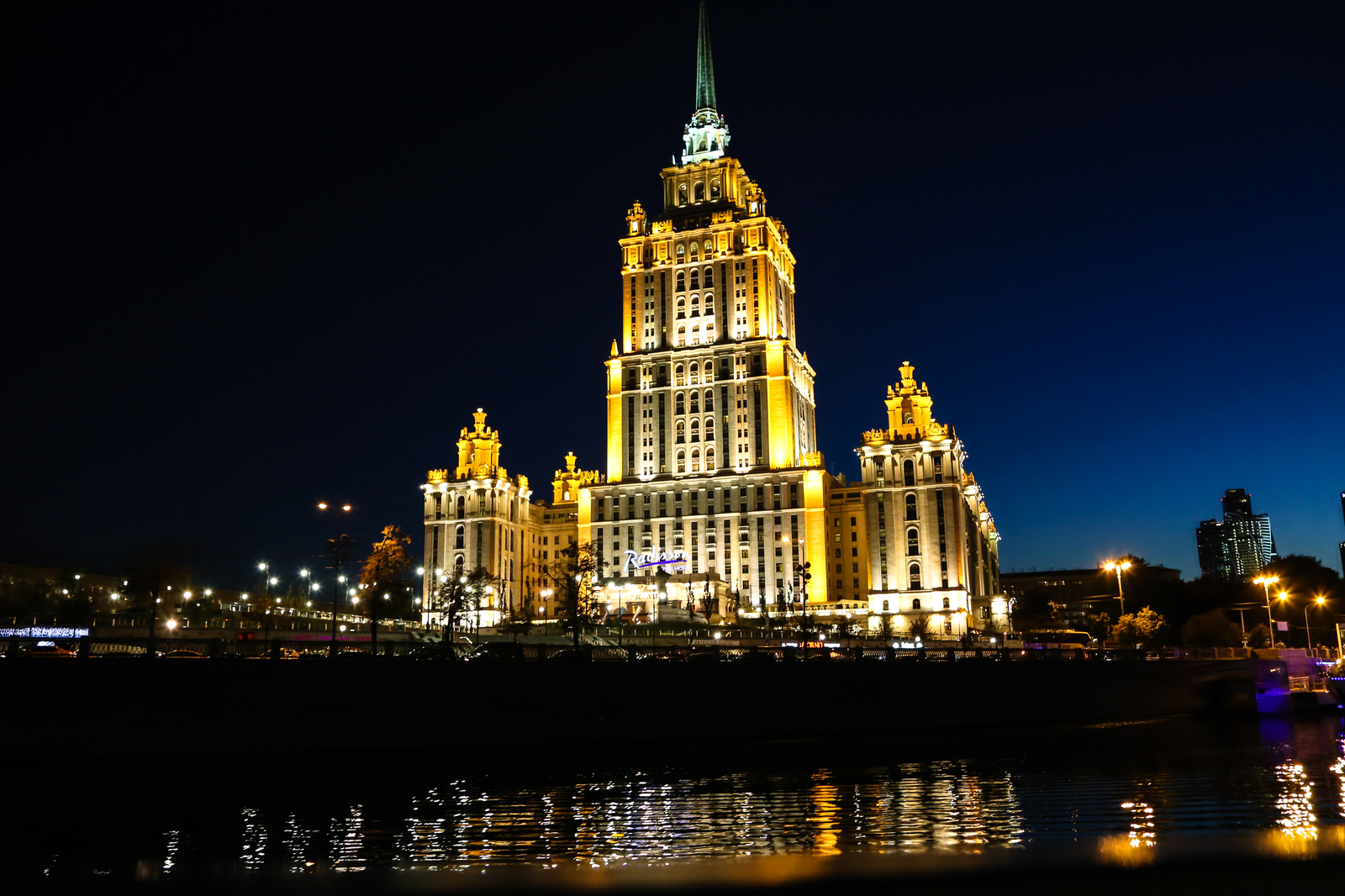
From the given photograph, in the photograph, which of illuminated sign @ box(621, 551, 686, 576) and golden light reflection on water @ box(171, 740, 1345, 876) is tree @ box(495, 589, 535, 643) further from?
golden light reflection on water @ box(171, 740, 1345, 876)

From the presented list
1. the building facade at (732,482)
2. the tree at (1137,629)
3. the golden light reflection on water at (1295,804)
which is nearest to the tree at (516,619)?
the building facade at (732,482)

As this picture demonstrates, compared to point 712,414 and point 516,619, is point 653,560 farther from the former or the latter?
point 712,414

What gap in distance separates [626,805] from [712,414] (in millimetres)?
150038

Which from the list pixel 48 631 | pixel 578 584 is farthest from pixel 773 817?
pixel 578 584

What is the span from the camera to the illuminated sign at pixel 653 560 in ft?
545

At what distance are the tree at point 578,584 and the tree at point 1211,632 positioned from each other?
278 feet

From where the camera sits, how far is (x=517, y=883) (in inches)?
720

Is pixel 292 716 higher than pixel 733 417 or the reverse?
the reverse

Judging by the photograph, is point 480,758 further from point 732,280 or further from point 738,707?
point 732,280

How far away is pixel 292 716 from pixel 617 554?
128m

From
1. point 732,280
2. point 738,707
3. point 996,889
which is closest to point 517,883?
point 996,889

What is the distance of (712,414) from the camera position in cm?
18212

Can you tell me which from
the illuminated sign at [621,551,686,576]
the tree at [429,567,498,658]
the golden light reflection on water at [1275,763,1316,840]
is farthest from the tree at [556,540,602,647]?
the golden light reflection on water at [1275,763,1316,840]

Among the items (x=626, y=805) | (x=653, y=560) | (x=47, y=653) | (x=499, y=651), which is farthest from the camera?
(x=653, y=560)
